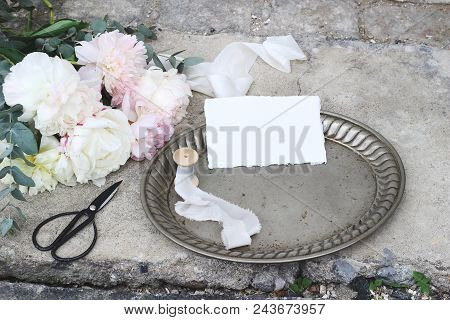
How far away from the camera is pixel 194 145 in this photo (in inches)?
71.9

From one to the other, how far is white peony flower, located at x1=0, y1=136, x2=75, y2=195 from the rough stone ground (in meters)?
0.04

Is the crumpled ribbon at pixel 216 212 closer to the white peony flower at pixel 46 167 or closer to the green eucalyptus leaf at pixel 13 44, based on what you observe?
the white peony flower at pixel 46 167

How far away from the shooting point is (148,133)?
175cm

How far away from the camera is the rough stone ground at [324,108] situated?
1569mm

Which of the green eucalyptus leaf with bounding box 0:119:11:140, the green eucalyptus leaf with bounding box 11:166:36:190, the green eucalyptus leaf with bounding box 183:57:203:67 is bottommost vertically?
the green eucalyptus leaf with bounding box 11:166:36:190

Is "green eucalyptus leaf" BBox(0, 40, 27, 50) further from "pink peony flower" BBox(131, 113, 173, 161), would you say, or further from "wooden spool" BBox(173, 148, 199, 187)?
"wooden spool" BBox(173, 148, 199, 187)

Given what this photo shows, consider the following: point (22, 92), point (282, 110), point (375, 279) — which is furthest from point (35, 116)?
point (375, 279)

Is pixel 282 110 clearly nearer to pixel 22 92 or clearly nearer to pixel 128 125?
pixel 128 125

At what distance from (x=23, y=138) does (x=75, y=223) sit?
0.24 metres

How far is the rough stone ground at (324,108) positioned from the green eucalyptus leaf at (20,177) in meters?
0.11

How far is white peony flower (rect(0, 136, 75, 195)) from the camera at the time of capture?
167 cm

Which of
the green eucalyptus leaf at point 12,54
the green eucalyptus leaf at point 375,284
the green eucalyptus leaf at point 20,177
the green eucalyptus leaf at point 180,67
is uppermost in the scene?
the green eucalyptus leaf at point 12,54

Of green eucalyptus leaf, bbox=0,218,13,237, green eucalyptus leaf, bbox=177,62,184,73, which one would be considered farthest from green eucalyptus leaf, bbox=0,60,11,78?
green eucalyptus leaf, bbox=177,62,184,73

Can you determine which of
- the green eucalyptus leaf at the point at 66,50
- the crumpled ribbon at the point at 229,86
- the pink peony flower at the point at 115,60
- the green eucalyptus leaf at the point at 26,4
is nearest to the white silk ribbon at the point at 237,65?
the crumpled ribbon at the point at 229,86
